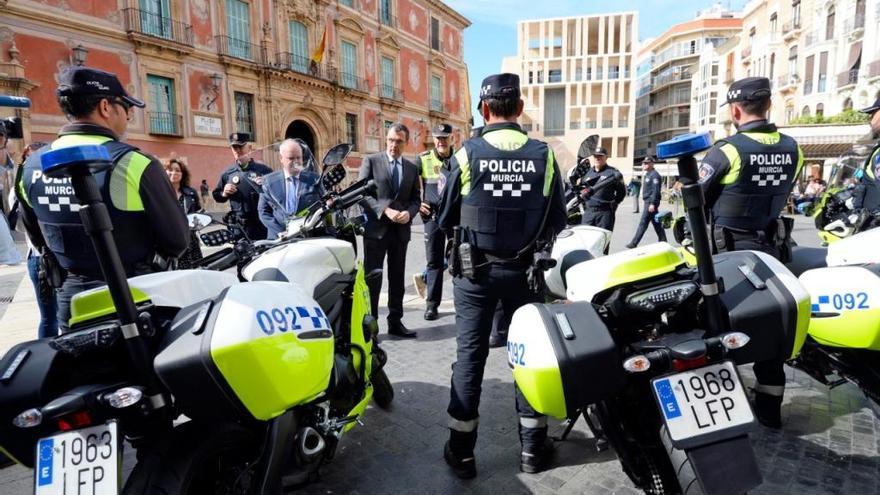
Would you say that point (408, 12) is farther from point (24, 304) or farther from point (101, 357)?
→ point (101, 357)

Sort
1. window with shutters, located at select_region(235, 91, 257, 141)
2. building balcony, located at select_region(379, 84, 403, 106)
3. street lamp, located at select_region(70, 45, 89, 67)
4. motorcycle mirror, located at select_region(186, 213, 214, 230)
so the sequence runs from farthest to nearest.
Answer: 1. building balcony, located at select_region(379, 84, 403, 106)
2. window with shutters, located at select_region(235, 91, 257, 141)
3. street lamp, located at select_region(70, 45, 89, 67)
4. motorcycle mirror, located at select_region(186, 213, 214, 230)

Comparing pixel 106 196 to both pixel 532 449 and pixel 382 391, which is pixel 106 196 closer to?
pixel 382 391

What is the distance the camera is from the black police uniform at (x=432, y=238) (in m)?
5.35

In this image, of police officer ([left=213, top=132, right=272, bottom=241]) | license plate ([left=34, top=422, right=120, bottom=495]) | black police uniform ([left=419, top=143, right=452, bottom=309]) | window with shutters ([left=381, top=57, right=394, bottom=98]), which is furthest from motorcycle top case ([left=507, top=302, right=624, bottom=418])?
window with shutters ([left=381, top=57, right=394, bottom=98])

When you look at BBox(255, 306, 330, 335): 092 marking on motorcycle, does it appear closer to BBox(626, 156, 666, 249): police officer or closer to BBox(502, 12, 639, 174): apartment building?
BBox(626, 156, 666, 249): police officer

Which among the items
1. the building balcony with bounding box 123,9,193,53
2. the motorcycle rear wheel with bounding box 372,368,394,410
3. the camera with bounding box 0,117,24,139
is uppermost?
the building balcony with bounding box 123,9,193,53

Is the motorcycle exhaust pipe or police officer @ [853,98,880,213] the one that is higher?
police officer @ [853,98,880,213]

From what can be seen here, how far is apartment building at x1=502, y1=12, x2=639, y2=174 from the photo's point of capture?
63.0 m

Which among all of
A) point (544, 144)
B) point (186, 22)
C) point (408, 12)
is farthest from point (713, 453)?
point (408, 12)

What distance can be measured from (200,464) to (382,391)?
1777mm

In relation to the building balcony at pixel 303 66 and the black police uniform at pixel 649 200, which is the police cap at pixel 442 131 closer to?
the black police uniform at pixel 649 200

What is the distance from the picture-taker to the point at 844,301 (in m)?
2.17

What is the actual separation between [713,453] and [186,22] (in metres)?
22.5

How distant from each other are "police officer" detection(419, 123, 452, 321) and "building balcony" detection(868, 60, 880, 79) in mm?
31083
